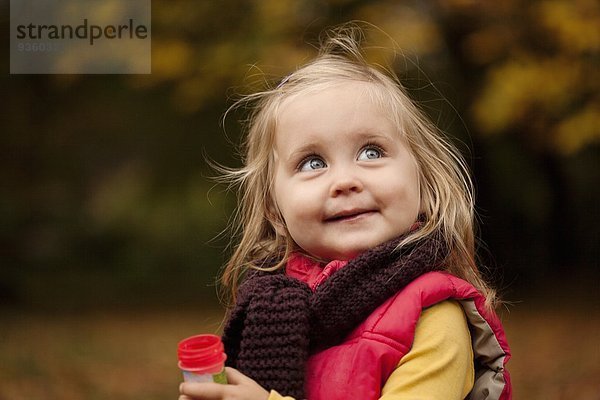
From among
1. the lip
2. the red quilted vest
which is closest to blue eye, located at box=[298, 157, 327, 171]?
the lip

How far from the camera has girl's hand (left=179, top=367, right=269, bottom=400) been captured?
180 centimetres

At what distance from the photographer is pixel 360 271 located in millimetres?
1966

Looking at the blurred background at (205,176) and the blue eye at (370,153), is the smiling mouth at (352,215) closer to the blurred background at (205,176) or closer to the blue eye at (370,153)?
the blue eye at (370,153)

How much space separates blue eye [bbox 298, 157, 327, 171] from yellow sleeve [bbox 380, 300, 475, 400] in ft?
1.43

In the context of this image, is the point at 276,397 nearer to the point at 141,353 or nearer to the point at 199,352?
the point at 199,352

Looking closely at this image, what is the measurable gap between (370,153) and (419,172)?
166mm

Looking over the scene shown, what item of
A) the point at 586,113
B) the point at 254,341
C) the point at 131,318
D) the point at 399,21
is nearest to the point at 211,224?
the point at 131,318

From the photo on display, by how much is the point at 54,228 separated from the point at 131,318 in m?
0.92

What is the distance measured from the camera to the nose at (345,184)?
2.00 metres

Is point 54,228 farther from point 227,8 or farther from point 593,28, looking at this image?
point 593,28

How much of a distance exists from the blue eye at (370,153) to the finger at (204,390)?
0.64 meters

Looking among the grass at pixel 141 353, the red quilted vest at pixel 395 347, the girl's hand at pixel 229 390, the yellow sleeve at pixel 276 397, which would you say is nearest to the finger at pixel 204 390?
the girl's hand at pixel 229 390

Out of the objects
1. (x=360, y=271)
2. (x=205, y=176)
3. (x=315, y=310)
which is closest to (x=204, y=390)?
(x=315, y=310)

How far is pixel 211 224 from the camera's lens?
5957 mm
